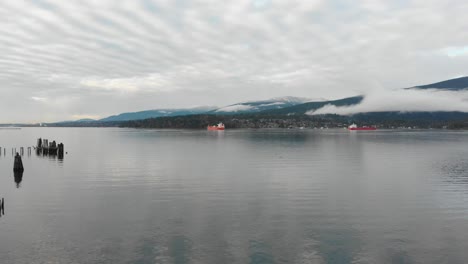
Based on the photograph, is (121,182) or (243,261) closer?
(243,261)

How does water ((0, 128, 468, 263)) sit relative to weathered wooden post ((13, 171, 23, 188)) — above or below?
A: below

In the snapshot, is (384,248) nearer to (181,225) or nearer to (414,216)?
(414,216)

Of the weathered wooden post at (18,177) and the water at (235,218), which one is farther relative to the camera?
the weathered wooden post at (18,177)

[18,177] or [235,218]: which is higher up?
[18,177]

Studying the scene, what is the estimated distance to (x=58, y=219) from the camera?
29.4 meters

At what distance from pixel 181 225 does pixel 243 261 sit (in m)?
7.94

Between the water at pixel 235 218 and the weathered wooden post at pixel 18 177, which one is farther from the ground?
the weathered wooden post at pixel 18 177

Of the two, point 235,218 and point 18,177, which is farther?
point 18,177

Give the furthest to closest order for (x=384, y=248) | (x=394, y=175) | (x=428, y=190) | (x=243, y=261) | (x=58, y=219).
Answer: (x=394, y=175) < (x=428, y=190) < (x=58, y=219) < (x=384, y=248) < (x=243, y=261)

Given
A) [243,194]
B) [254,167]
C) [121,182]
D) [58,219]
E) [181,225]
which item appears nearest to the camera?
[181,225]

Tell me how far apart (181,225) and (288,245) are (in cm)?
807

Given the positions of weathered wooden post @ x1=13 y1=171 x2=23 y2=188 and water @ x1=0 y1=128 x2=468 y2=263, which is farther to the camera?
weathered wooden post @ x1=13 y1=171 x2=23 y2=188

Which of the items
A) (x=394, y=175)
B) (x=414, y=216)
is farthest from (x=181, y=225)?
(x=394, y=175)

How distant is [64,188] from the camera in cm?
4384
